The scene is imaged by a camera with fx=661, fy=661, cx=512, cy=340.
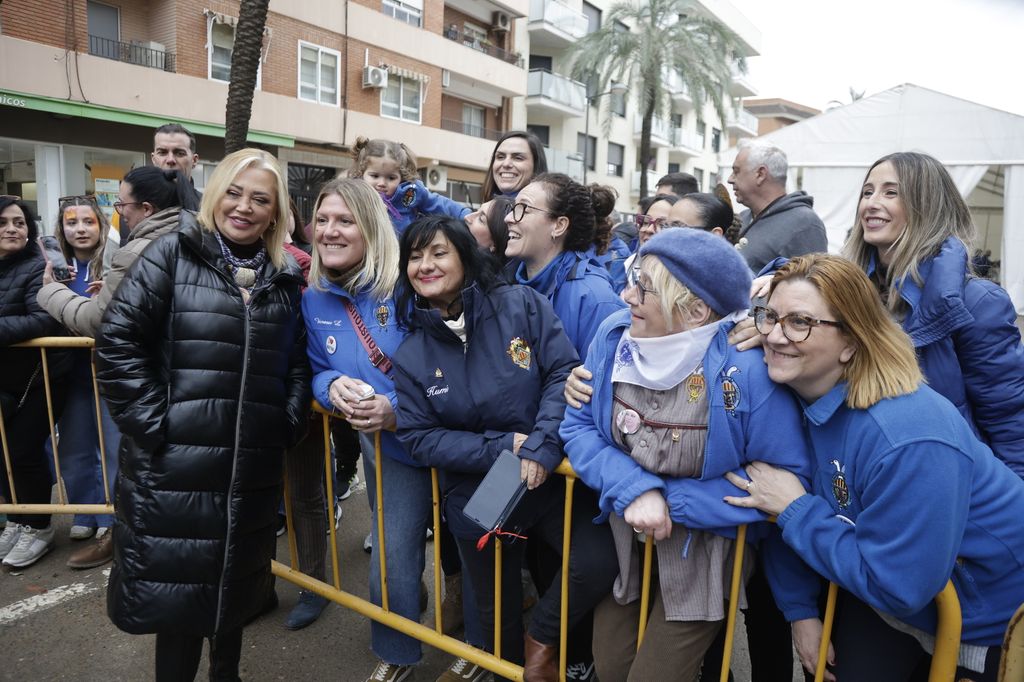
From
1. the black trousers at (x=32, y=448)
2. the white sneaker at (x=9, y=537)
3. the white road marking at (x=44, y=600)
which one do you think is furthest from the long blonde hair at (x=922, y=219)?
the white sneaker at (x=9, y=537)

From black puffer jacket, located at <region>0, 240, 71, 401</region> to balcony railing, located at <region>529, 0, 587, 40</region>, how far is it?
2666 centimetres

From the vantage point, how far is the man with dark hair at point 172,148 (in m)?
4.69

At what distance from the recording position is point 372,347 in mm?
2820

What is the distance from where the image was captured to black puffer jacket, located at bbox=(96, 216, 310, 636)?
7.66 ft

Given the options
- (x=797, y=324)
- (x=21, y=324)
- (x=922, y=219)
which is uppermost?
(x=922, y=219)

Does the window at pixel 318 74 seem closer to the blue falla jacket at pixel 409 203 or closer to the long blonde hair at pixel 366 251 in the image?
the blue falla jacket at pixel 409 203

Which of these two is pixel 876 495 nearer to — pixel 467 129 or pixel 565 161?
pixel 467 129

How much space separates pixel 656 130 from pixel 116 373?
120ft

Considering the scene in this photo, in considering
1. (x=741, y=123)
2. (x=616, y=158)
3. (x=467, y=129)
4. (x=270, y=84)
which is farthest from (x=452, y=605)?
(x=741, y=123)

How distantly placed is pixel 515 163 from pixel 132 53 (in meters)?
Answer: 15.3

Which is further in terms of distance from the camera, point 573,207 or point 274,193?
point 573,207

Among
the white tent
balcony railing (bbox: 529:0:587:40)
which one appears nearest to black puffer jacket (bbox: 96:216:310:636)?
the white tent

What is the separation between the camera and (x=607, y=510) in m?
2.21

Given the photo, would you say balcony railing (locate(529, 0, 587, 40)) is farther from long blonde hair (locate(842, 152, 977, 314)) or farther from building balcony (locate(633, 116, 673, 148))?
long blonde hair (locate(842, 152, 977, 314))
